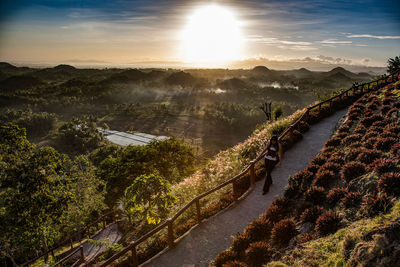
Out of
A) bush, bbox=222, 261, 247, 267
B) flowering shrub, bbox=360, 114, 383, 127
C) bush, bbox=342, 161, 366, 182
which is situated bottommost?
bush, bbox=222, 261, 247, 267

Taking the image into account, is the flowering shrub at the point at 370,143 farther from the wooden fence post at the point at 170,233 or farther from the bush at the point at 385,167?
the wooden fence post at the point at 170,233

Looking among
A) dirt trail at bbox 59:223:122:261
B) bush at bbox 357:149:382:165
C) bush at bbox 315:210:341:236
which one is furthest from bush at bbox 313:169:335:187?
dirt trail at bbox 59:223:122:261

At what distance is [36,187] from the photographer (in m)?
14.0

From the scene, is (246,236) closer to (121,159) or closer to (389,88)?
(389,88)

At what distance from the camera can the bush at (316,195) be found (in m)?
7.96

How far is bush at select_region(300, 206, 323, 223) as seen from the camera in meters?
7.15

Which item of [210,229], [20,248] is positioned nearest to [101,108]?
[20,248]

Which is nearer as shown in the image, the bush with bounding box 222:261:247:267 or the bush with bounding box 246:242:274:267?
the bush with bounding box 222:261:247:267

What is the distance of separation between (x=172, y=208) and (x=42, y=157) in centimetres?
843

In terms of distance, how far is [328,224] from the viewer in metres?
6.16

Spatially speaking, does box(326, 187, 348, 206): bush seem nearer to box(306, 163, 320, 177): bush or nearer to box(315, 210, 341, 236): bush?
box(315, 210, 341, 236): bush

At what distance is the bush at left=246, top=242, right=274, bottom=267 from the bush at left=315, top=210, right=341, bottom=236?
1.39 metres

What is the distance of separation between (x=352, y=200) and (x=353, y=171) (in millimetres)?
1912

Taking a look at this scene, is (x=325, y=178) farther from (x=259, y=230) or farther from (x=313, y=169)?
(x=259, y=230)
